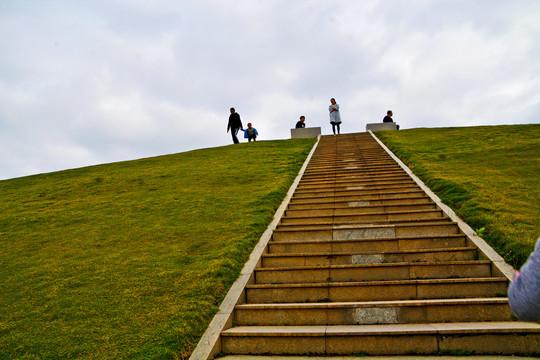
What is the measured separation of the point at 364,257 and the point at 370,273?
50 centimetres

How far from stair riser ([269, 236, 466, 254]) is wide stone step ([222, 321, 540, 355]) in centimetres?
216

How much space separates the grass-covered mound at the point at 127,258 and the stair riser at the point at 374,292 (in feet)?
2.14

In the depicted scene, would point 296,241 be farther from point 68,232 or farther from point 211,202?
point 68,232

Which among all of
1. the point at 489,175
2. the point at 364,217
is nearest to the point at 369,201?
the point at 364,217

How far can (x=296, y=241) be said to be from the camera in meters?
7.12

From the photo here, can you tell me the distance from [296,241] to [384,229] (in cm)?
159

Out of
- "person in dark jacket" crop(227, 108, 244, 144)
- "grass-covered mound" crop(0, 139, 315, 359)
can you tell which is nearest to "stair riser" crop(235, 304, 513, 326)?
"grass-covered mound" crop(0, 139, 315, 359)

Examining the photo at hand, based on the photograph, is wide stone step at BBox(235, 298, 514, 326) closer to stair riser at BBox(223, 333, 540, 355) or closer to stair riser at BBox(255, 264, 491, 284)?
stair riser at BBox(223, 333, 540, 355)

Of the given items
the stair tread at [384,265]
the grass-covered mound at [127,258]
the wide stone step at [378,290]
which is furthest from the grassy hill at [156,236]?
the wide stone step at [378,290]

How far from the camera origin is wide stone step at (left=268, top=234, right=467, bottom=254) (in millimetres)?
6586

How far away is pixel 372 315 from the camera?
4.84 meters

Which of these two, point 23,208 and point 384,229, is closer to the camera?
point 384,229

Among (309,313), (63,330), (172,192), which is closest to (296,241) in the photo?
(309,313)

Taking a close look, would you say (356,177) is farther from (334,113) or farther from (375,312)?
(334,113)
